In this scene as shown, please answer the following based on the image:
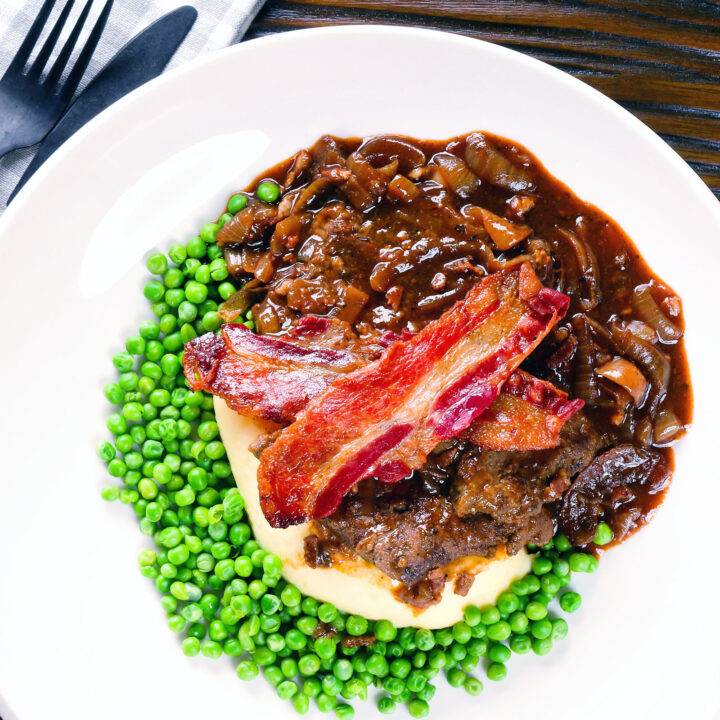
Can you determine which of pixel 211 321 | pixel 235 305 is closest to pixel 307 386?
pixel 235 305

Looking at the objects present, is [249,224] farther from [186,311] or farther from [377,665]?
[377,665]

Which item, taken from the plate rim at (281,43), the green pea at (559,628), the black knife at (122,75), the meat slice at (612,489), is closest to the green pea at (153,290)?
the plate rim at (281,43)

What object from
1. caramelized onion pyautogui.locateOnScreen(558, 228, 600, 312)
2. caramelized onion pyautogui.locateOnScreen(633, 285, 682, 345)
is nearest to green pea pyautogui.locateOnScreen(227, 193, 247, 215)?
caramelized onion pyautogui.locateOnScreen(558, 228, 600, 312)

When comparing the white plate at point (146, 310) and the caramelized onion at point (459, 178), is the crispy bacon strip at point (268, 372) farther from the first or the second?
the caramelized onion at point (459, 178)

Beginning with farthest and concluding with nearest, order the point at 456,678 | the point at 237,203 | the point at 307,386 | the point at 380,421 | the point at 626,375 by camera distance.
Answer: the point at 456,678, the point at 237,203, the point at 626,375, the point at 307,386, the point at 380,421

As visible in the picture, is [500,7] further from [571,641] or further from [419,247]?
[571,641]

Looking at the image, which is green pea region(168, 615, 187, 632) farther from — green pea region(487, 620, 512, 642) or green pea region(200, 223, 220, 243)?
green pea region(200, 223, 220, 243)

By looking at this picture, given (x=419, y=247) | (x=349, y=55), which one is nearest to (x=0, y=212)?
(x=349, y=55)
